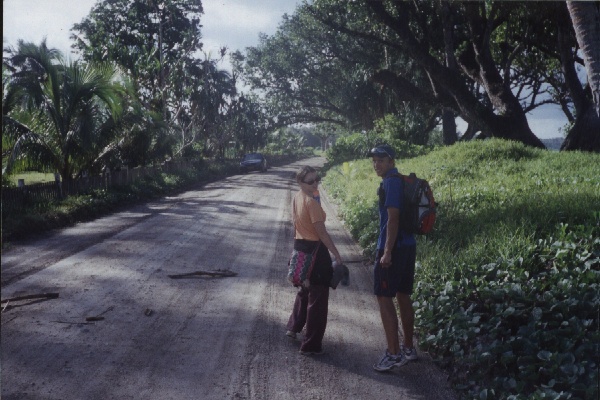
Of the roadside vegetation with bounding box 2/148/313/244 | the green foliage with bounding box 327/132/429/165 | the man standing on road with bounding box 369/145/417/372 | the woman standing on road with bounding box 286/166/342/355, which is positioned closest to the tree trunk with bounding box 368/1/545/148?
the green foliage with bounding box 327/132/429/165

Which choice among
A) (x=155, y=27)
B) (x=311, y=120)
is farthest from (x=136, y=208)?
(x=311, y=120)

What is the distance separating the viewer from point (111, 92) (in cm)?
1780

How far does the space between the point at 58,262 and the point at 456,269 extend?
244 inches

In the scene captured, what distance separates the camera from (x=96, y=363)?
17.1 feet

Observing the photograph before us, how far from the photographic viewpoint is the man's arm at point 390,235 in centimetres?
525

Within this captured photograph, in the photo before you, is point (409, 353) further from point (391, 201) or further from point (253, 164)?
point (253, 164)

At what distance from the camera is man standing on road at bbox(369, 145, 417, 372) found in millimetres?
5293

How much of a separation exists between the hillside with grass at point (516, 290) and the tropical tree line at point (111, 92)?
1035 cm

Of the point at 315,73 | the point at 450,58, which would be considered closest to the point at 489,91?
the point at 450,58

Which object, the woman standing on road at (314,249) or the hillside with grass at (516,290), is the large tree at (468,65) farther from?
the woman standing on road at (314,249)

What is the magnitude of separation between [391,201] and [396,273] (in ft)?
2.11

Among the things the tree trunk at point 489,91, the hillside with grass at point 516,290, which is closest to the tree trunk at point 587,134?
the tree trunk at point 489,91

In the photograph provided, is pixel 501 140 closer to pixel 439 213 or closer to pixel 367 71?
pixel 439 213

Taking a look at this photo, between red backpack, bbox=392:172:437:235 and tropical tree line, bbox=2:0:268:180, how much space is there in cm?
1232
